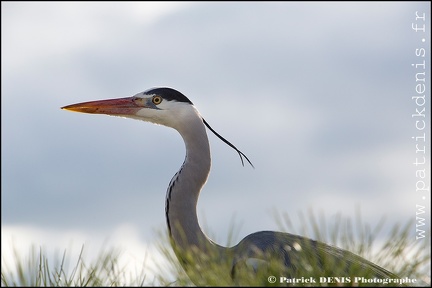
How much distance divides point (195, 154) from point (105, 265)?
2.92m

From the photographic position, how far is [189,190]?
587cm

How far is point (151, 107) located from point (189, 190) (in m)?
1.09

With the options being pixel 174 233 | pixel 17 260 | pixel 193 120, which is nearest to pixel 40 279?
pixel 17 260

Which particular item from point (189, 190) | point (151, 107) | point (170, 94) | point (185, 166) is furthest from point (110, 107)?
point (189, 190)

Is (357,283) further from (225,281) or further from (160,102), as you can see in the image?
(160,102)

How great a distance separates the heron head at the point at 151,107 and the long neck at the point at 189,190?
24 centimetres

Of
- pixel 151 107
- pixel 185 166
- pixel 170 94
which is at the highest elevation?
pixel 170 94

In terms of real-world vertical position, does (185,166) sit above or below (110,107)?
below

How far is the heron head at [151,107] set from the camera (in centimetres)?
634

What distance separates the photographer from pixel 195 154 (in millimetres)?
6047

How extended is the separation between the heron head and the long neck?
235 millimetres

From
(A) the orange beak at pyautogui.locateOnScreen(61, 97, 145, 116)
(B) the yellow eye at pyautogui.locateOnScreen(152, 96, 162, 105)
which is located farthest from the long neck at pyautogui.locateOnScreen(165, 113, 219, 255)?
(A) the orange beak at pyautogui.locateOnScreen(61, 97, 145, 116)

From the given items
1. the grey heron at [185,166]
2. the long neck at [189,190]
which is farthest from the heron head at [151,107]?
the long neck at [189,190]

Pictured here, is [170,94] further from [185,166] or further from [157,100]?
[185,166]
